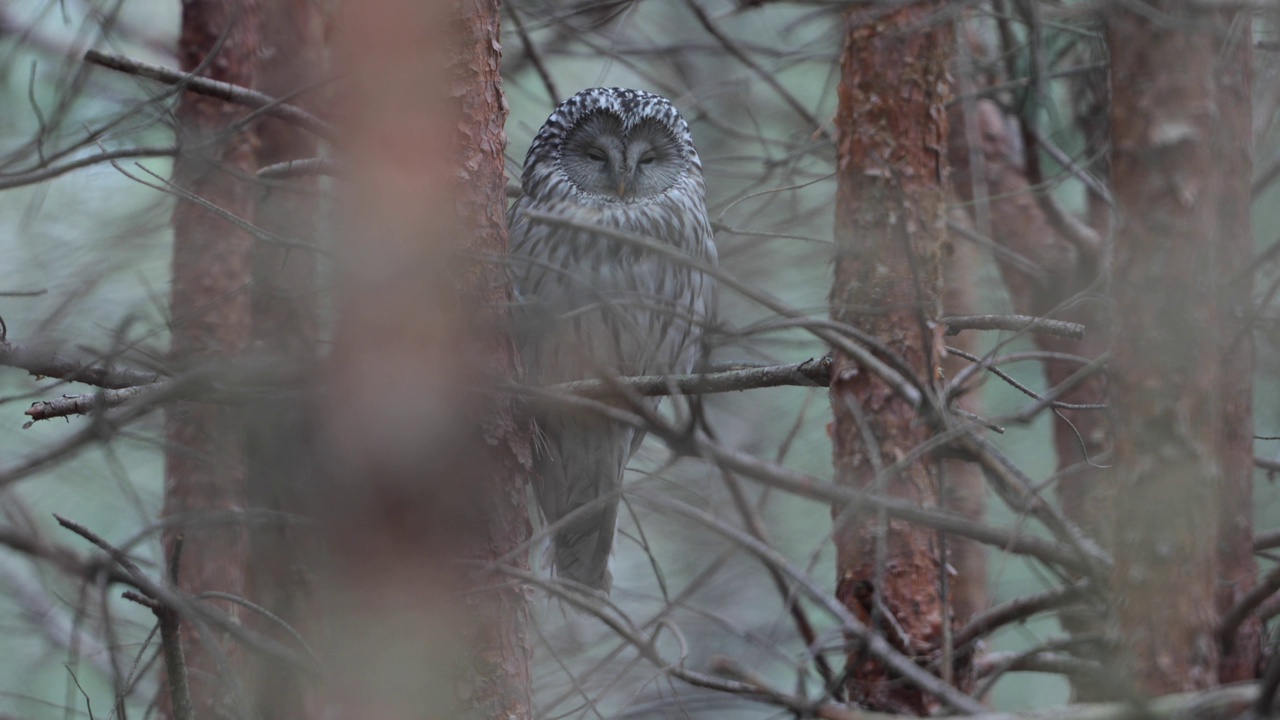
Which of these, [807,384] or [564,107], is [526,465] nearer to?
[807,384]

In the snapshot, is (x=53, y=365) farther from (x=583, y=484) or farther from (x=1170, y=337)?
(x=1170, y=337)

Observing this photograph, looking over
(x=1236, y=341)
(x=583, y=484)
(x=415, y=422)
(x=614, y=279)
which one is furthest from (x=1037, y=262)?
(x=415, y=422)

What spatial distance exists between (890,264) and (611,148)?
5.19 ft

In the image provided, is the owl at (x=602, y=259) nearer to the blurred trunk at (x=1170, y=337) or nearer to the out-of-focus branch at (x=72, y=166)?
the out-of-focus branch at (x=72, y=166)

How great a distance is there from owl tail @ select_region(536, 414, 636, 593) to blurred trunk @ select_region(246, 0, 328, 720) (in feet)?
2.47

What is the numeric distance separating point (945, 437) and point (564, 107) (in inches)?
98.8

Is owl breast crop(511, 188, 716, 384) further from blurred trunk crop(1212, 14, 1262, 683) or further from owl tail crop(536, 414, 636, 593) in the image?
blurred trunk crop(1212, 14, 1262, 683)

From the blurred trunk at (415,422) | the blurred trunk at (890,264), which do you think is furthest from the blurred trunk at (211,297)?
the blurred trunk at (890,264)

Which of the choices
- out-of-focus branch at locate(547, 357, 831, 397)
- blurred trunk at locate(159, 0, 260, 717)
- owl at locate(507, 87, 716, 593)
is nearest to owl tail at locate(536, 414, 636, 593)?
owl at locate(507, 87, 716, 593)

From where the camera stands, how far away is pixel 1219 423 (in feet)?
5.42

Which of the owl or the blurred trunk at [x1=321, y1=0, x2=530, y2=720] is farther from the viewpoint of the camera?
the owl

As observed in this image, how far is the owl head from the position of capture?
3.86m

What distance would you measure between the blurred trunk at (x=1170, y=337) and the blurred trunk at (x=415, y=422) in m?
0.94

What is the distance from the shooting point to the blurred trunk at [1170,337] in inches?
62.6
